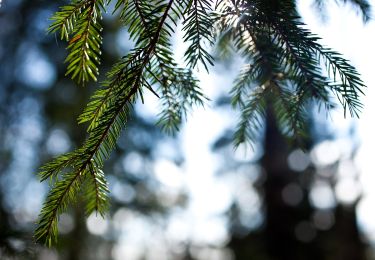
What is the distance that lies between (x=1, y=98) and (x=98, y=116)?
586 cm

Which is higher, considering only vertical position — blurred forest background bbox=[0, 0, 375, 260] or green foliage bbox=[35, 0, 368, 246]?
blurred forest background bbox=[0, 0, 375, 260]

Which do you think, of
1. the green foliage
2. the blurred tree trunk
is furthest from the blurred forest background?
the green foliage

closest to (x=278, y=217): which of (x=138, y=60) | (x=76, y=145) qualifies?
(x=76, y=145)

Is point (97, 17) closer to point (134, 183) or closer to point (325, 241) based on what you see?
point (134, 183)

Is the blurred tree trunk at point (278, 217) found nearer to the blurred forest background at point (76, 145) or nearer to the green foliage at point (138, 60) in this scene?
the blurred forest background at point (76, 145)

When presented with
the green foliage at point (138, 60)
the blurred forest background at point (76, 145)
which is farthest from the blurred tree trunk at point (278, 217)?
the green foliage at point (138, 60)

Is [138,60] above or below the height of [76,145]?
below

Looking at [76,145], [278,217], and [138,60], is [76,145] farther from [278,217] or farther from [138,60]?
[138,60]

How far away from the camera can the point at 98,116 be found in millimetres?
878

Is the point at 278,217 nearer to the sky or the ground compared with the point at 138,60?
nearer to the sky

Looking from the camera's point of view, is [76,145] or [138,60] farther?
[76,145]

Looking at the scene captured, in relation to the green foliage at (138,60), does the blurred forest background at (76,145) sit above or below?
above

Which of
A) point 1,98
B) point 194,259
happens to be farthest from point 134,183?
point 194,259

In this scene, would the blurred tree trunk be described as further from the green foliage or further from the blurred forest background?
the green foliage
